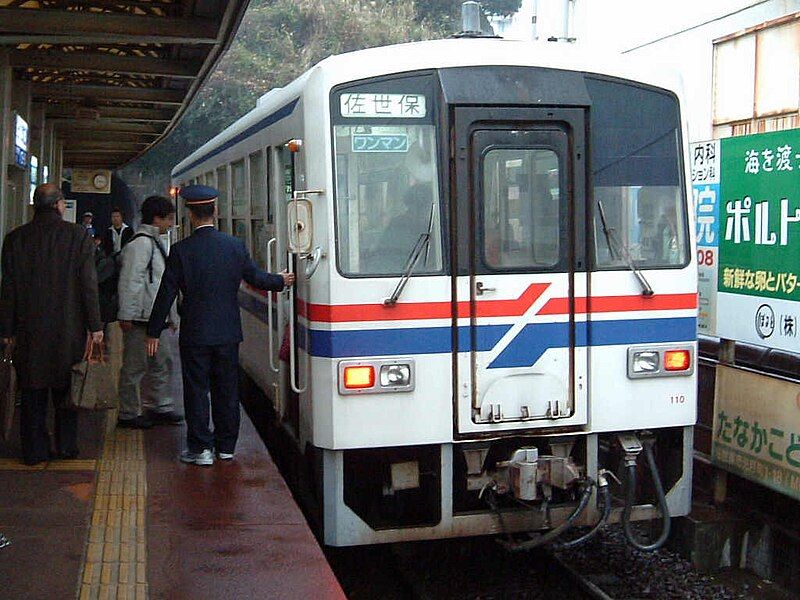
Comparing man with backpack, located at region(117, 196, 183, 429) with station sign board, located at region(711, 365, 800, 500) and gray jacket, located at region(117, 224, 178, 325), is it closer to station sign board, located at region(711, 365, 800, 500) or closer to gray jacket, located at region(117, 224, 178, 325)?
gray jacket, located at region(117, 224, 178, 325)

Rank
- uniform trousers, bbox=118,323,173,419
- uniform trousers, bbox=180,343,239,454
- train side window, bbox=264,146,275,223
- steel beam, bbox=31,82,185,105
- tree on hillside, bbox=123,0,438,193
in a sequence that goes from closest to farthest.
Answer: uniform trousers, bbox=180,343,239,454
train side window, bbox=264,146,275,223
uniform trousers, bbox=118,323,173,419
steel beam, bbox=31,82,185,105
tree on hillside, bbox=123,0,438,193

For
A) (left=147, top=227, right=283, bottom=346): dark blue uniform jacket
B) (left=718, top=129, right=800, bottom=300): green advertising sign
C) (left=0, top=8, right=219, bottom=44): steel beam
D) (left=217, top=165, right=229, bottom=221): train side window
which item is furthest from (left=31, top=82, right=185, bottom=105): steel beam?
(left=718, top=129, right=800, bottom=300): green advertising sign

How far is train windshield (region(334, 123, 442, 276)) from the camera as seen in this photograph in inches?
226

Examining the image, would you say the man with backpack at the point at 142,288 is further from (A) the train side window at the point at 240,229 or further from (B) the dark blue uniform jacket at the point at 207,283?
(A) the train side window at the point at 240,229

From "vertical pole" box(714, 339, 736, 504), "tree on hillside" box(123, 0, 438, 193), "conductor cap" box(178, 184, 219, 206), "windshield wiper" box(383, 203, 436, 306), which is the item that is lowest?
"vertical pole" box(714, 339, 736, 504)

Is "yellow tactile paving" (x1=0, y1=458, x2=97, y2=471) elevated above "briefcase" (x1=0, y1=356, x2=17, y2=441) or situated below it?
below

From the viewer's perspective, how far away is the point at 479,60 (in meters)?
5.88

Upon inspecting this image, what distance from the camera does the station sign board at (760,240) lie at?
6578 mm

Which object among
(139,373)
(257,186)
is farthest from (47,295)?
(257,186)

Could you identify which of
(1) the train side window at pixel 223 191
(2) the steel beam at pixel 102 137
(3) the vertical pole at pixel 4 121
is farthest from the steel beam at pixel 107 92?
(2) the steel beam at pixel 102 137

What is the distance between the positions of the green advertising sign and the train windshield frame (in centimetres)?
225

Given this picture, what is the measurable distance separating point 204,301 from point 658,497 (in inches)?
110

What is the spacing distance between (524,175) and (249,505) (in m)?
2.34

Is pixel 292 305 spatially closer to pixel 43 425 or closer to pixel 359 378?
pixel 359 378
